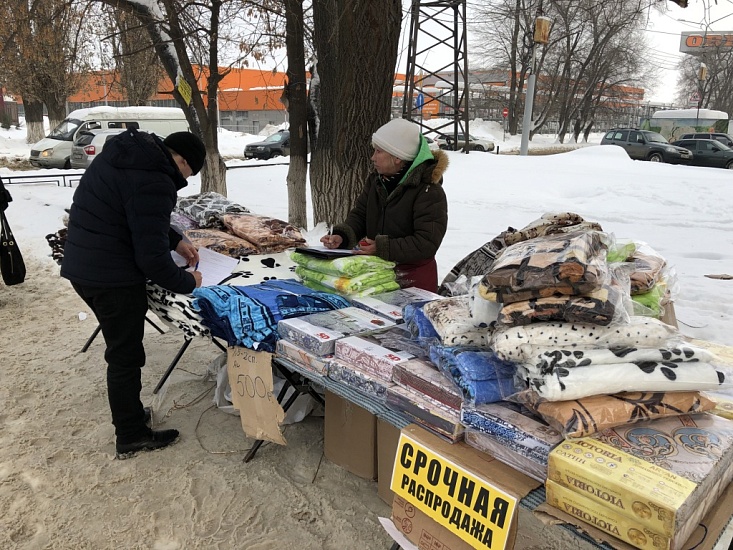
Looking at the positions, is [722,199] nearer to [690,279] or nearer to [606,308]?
[690,279]

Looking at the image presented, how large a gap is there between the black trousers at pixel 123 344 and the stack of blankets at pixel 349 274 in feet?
2.66

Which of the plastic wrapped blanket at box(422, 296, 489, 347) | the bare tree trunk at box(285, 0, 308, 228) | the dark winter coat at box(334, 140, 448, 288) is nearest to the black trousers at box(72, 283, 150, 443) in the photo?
the dark winter coat at box(334, 140, 448, 288)

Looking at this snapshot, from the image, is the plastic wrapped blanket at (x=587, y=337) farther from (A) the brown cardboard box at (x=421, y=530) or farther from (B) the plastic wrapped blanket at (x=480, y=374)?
(A) the brown cardboard box at (x=421, y=530)

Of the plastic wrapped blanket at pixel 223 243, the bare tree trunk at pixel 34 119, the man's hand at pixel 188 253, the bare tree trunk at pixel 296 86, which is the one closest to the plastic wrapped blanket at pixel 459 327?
the man's hand at pixel 188 253

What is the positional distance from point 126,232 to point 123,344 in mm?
564

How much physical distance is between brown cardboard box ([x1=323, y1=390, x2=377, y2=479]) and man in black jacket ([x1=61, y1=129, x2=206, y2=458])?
2.93 feet

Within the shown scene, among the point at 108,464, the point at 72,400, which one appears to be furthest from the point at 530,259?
the point at 72,400

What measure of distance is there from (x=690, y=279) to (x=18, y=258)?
657cm

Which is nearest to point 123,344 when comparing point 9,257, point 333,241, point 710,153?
point 333,241

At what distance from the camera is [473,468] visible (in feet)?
5.22

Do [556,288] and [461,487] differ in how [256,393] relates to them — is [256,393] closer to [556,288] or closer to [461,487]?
[461,487]

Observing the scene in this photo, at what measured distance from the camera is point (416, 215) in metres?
2.99

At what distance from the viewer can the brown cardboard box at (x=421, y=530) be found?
167 cm

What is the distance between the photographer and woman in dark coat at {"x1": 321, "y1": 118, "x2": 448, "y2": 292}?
294cm
